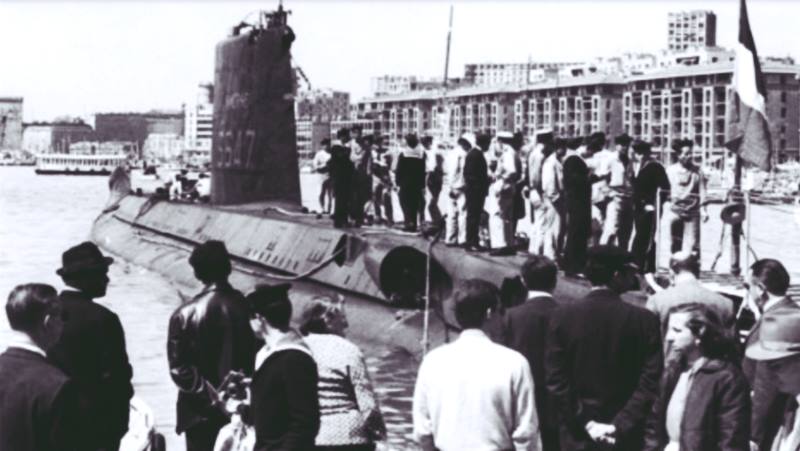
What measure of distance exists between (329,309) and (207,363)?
127cm

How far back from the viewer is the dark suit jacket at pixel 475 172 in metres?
13.5

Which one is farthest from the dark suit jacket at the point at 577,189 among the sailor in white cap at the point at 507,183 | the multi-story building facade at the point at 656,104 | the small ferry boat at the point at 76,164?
the small ferry boat at the point at 76,164

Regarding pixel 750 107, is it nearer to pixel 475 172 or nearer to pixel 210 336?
pixel 475 172

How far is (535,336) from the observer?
618cm

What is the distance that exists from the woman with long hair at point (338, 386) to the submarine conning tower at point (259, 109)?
51.1ft

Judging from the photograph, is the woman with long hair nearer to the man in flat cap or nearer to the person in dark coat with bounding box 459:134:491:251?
the person in dark coat with bounding box 459:134:491:251

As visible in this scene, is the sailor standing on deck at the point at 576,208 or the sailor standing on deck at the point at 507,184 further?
the sailor standing on deck at the point at 507,184

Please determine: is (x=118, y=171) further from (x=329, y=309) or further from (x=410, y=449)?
(x=329, y=309)

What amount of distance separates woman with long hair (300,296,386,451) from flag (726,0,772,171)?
7.96 meters

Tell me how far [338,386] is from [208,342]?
128 centimetres

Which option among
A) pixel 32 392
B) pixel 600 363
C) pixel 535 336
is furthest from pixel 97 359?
pixel 600 363

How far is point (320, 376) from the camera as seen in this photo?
491 centimetres

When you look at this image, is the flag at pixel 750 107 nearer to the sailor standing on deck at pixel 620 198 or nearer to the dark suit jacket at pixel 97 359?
the sailor standing on deck at pixel 620 198

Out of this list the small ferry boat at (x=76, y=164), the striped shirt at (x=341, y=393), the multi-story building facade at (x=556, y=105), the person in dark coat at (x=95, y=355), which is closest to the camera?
the striped shirt at (x=341, y=393)
